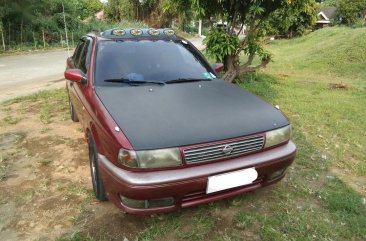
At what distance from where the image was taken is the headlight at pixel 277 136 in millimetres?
2799

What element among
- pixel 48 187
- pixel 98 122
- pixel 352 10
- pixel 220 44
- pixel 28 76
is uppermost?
pixel 352 10

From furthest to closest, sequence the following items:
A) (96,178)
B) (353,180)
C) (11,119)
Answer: (11,119) < (353,180) < (96,178)

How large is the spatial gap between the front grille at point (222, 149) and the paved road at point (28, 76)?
626 centimetres

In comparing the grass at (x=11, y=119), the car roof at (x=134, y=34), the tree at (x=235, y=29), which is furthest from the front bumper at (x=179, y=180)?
the tree at (x=235, y=29)

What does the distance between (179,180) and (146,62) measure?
169 centimetres

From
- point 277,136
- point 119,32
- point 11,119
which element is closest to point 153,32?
point 119,32

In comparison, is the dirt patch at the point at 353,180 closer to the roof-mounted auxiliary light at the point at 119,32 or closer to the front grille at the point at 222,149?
the front grille at the point at 222,149

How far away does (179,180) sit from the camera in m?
2.41

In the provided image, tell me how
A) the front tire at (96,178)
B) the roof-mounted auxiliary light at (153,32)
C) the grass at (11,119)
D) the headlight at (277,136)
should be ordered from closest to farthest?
the headlight at (277,136) < the front tire at (96,178) < the roof-mounted auxiliary light at (153,32) < the grass at (11,119)

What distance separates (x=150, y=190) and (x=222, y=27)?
6289mm

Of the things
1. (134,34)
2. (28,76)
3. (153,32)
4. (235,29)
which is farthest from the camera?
(28,76)

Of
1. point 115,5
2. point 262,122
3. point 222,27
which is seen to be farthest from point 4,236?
point 115,5

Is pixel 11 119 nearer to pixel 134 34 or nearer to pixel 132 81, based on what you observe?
pixel 134 34

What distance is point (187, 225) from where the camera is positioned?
2.87m
